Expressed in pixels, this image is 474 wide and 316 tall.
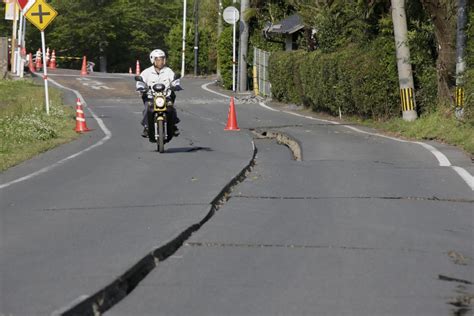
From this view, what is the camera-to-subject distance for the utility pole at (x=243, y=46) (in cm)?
4566

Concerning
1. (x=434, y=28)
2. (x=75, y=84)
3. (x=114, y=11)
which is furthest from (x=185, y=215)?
(x=114, y=11)

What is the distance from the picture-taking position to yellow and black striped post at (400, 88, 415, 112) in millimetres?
25781

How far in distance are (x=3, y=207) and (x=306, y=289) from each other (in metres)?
4.95

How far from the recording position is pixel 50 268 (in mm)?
7449

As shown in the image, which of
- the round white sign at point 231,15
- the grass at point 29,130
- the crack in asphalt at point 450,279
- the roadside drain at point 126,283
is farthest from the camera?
the round white sign at point 231,15

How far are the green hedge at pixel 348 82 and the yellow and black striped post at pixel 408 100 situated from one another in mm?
1098

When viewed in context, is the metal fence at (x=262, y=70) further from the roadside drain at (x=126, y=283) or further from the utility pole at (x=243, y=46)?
the roadside drain at (x=126, y=283)

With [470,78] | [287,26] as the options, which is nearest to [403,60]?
[470,78]

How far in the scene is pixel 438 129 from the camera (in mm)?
22531

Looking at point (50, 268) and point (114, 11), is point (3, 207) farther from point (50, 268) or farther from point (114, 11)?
point (114, 11)

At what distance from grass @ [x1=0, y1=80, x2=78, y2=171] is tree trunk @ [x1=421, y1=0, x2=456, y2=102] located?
384 inches

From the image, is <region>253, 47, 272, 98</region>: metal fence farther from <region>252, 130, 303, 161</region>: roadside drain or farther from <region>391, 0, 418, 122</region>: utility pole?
<region>252, 130, 303, 161</region>: roadside drain

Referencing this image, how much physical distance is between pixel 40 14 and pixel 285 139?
787 cm

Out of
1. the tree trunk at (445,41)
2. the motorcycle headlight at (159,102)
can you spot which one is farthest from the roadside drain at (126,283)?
the tree trunk at (445,41)
